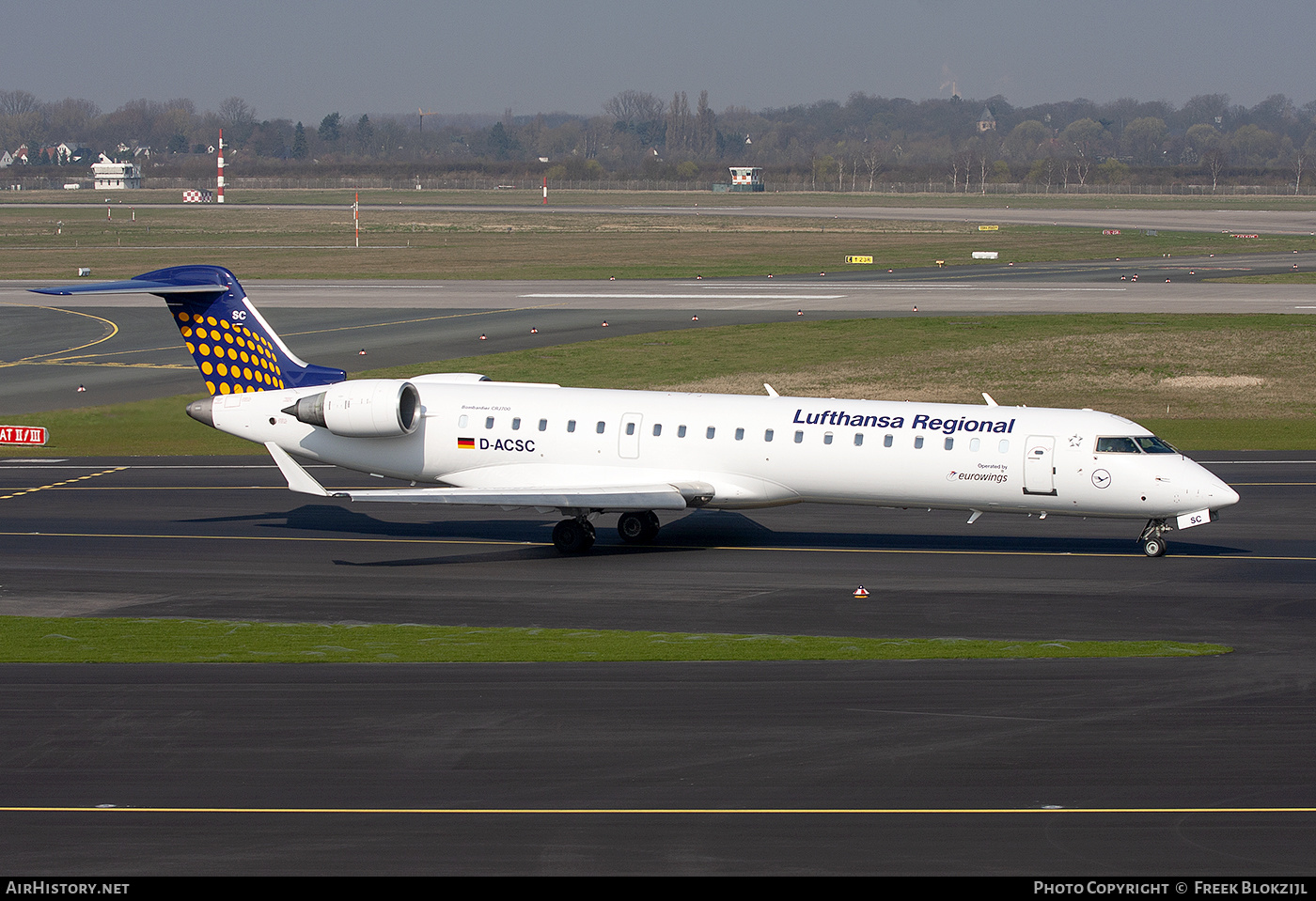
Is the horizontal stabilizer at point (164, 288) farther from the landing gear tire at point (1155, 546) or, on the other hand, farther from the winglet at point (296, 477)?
the landing gear tire at point (1155, 546)

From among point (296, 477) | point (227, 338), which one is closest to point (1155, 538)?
point (296, 477)

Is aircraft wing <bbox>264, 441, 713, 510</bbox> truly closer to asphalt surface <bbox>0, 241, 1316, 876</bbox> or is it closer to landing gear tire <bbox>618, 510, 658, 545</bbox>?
asphalt surface <bbox>0, 241, 1316, 876</bbox>

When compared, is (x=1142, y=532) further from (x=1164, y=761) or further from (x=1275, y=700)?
(x=1164, y=761)

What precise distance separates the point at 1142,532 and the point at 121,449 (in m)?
33.1

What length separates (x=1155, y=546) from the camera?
1228 inches

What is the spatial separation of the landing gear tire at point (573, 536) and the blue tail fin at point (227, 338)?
301 inches

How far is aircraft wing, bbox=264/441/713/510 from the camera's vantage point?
31.1 meters

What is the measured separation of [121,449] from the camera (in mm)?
47281

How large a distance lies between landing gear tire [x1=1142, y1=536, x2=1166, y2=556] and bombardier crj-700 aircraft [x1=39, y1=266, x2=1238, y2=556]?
0.30 feet

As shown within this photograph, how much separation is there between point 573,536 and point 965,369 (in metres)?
30.9

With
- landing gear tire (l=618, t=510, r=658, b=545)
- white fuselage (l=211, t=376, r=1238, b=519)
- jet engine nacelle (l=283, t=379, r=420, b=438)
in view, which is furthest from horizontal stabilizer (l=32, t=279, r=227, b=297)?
landing gear tire (l=618, t=510, r=658, b=545)

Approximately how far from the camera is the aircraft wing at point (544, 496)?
1224 inches

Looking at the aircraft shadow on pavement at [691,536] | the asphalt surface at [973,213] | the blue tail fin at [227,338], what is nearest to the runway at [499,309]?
the blue tail fin at [227,338]
